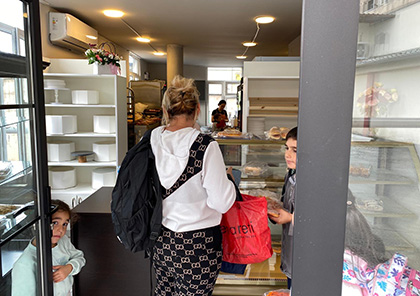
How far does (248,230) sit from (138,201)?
0.57 m

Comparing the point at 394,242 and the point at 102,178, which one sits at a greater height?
the point at 394,242

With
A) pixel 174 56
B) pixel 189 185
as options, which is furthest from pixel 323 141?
pixel 174 56

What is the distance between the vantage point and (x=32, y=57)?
1185 millimetres

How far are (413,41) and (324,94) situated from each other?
0.90 ft

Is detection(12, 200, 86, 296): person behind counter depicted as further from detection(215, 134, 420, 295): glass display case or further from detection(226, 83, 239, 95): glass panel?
detection(226, 83, 239, 95): glass panel

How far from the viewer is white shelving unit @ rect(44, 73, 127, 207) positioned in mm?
4496

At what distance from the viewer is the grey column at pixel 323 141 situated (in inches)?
20.6

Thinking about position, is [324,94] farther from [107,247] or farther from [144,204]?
[107,247]

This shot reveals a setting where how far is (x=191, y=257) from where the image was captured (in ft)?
5.36

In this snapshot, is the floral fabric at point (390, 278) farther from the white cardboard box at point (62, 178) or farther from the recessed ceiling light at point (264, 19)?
the recessed ceiling light at point (264, 19)

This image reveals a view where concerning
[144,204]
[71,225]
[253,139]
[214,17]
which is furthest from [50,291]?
[214,17]

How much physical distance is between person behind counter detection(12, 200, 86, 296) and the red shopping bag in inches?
30.4

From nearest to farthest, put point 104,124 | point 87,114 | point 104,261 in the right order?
point 104,261, point 104,124, point 87,114

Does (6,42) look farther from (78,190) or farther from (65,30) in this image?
(65,30)
